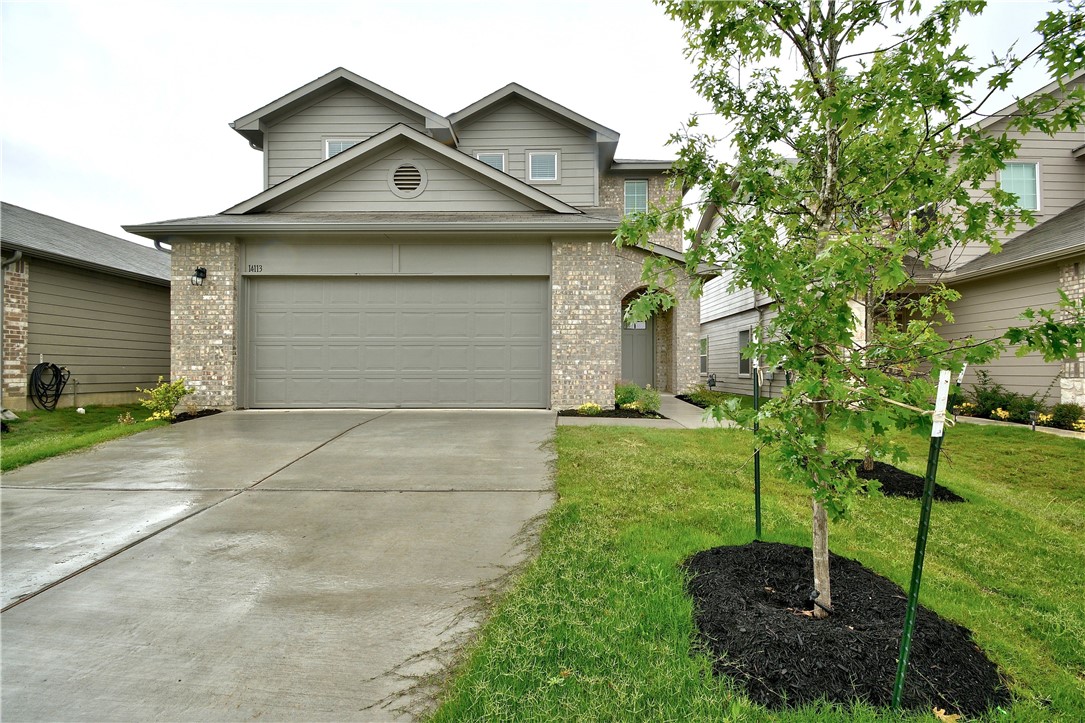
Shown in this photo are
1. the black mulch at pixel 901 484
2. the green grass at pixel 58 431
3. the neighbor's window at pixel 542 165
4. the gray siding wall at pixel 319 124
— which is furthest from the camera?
the neighbor's window at pixel 542 165

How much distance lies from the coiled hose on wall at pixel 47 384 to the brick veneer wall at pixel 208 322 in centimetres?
337

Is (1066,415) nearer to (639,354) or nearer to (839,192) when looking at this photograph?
(639,354)

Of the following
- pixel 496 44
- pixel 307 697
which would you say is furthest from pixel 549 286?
pixel 496 44

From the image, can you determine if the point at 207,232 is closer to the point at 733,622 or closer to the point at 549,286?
the point at 549,286

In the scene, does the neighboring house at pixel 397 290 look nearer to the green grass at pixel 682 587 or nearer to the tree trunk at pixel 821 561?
the green grass at pixel 682 587

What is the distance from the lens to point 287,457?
6418mm

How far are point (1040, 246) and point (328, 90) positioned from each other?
55.4 ft

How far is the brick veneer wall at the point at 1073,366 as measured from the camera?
9055mm

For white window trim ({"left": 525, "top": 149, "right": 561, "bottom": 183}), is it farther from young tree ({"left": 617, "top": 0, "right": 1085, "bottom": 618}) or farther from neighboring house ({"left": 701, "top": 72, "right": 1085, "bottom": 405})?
young tree ({"left": 617, "top": 0, "right": 1085, "bottom": 618})

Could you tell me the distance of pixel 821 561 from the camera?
2623mm

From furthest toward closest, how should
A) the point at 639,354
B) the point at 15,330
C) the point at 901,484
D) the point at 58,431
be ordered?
the point at 639,354 < the point at 15,330 < the point at 58,431 < the point at 901,484

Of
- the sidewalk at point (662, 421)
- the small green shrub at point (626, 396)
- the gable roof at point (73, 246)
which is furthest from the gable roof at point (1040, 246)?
the gable roof at point (73, 246)

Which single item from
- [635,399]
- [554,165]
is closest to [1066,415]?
[635,399]

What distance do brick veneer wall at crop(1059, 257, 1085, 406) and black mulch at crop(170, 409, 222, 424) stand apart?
1638 centimetres
